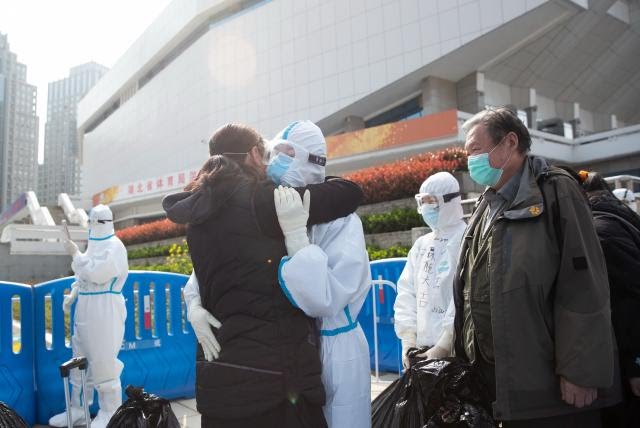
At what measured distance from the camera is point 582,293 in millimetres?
1742

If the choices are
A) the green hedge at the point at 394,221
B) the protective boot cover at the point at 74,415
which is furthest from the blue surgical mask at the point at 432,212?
the green hedge at the point at 394,221

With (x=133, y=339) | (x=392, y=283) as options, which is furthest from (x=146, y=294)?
(x=392, y=283)

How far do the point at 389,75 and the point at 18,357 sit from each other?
2083 cm

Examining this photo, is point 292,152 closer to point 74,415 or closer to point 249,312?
point 249,312

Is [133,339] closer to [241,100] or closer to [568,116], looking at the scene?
[241,100]

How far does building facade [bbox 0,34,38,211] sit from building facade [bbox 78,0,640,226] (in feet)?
146

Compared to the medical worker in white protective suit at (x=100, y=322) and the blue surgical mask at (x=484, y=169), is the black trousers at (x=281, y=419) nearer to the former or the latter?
the blue surgical mask at (x=484, y=169)

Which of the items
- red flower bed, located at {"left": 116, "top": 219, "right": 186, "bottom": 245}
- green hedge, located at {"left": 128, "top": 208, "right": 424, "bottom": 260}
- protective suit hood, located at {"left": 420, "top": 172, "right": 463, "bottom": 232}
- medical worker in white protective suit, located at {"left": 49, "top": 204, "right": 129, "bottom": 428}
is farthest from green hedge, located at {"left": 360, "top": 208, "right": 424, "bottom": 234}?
red flower bed, located at {"left": 116, "top": 219, "right": 186, "bottom": 245}

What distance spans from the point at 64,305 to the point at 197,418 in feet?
5.39

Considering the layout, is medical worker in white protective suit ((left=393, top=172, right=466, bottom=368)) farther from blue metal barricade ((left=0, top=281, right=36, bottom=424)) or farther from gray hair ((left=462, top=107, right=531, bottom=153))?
blue metal barricade ((left=0, top=281, right=36, bottom=424))

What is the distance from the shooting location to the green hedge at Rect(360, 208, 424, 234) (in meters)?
9.45

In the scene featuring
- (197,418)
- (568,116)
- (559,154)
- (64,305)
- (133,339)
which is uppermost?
(568,116)

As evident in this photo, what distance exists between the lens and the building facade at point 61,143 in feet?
283

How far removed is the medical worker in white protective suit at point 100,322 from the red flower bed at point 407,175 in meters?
6.42
